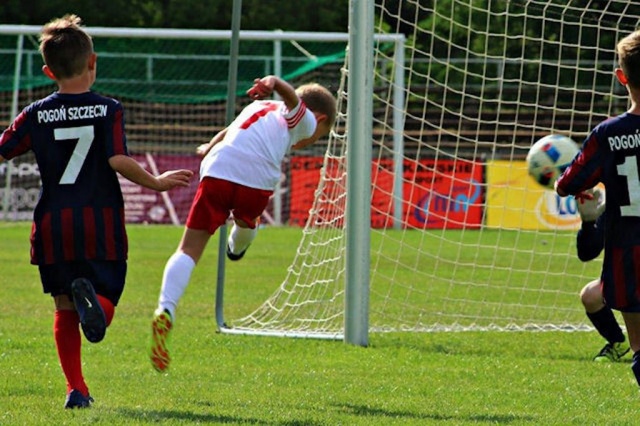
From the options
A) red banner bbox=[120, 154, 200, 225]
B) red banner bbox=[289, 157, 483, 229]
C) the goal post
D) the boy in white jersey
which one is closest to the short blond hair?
the boy in white jersey

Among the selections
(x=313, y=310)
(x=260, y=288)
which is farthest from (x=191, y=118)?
(x=313, y=310)

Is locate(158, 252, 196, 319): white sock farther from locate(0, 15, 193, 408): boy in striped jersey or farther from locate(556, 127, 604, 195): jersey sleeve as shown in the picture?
locate(556, 127, 604, 195): jersey sleeve

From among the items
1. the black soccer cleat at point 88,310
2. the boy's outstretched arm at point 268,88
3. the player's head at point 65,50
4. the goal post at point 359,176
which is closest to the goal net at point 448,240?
the goal post at point 359,176

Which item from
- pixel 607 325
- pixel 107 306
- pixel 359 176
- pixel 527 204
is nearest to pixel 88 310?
pixel 107 306

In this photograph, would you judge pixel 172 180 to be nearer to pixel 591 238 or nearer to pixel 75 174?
pixel 75 174

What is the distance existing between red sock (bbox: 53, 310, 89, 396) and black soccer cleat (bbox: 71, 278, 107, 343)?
0.29m

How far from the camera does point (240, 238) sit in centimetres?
688

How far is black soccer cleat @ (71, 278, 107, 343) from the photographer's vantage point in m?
4.73

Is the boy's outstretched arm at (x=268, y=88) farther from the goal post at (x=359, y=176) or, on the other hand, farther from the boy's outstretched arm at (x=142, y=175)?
the goal post at (x=359, y=176)

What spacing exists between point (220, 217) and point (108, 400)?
3.30 feet

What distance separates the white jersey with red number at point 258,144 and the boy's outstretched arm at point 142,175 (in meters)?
0.67

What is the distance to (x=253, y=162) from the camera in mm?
5844

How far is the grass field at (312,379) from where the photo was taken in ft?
16.5

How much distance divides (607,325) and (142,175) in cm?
347
